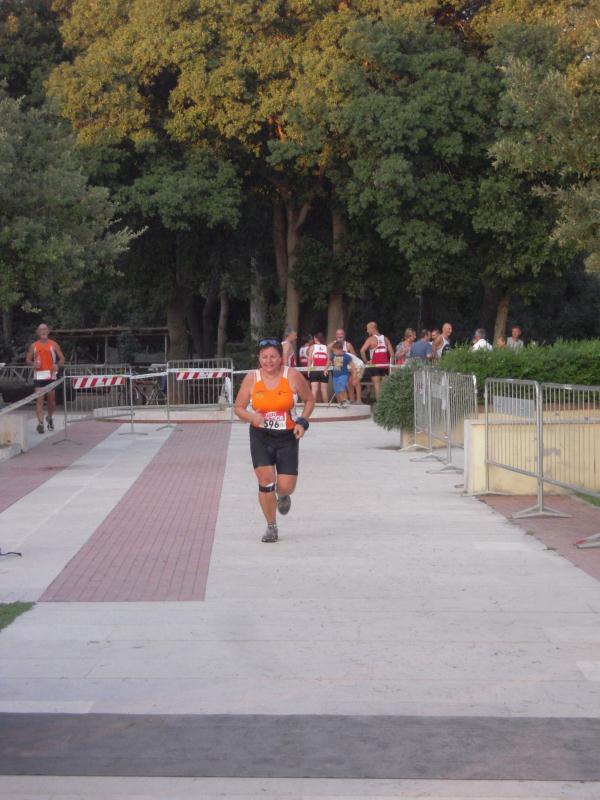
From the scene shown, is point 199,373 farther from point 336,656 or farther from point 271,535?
point 336,656

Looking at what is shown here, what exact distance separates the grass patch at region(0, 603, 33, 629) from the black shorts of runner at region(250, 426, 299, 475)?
115 inches

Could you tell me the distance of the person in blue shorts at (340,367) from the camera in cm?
2783

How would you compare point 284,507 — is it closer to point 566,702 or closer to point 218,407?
point 566,702

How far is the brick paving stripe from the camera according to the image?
8.97 metres

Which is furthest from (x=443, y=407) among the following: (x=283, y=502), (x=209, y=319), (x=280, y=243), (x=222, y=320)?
(x=222, y=320)

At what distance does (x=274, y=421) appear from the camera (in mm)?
10805

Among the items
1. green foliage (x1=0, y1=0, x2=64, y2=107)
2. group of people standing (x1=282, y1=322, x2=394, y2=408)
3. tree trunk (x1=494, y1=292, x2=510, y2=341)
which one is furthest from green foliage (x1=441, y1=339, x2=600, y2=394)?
green foliage (x1=0, y1=0, x2=64, y2=107)

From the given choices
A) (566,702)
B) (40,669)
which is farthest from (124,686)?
(566,702)

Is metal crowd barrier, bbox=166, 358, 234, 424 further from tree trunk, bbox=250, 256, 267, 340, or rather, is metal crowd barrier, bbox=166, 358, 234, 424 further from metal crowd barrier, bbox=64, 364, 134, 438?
tree trunk, bbox=250, 256, 267, 340

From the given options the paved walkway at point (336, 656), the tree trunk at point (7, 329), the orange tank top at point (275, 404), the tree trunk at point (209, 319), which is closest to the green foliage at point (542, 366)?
the paved walkway at point (336, 656)

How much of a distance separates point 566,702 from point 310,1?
2859cm

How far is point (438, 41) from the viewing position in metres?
32.2

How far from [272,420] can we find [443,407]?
5.78 m

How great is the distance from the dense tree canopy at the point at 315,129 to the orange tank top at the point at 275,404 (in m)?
19.0
